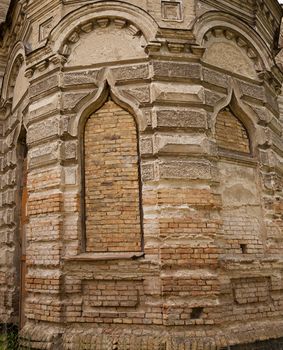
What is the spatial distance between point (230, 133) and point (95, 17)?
2980 millimetres

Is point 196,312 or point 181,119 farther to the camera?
point 181,119

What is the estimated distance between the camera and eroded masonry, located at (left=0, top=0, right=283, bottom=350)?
5984 mm

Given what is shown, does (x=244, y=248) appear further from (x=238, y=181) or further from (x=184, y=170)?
(x=184, y=170)

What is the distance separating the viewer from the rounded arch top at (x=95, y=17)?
6809mm

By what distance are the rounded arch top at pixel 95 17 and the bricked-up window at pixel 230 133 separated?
1948mm

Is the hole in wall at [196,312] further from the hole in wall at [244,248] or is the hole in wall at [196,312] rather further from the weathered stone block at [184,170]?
the weathered stone block at [184,170]

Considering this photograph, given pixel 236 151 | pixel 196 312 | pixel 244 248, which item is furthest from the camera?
pixel 236 151

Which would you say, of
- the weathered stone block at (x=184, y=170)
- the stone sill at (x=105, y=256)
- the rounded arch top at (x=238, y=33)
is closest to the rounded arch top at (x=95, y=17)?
the rounded arch top at (x=238, y=33)

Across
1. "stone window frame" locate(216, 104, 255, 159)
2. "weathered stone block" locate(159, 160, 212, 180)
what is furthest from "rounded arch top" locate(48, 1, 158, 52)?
"weathered stone block" locate(159, 160, 212, 180)

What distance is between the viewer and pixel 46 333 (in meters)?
6.09

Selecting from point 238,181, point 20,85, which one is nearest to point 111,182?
point 238,181

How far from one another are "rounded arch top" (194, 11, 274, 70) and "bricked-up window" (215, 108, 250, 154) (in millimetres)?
1220

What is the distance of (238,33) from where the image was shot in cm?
759

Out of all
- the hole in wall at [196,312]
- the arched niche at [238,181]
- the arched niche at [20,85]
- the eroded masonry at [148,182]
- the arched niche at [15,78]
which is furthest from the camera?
the arched niche at [15,78]
